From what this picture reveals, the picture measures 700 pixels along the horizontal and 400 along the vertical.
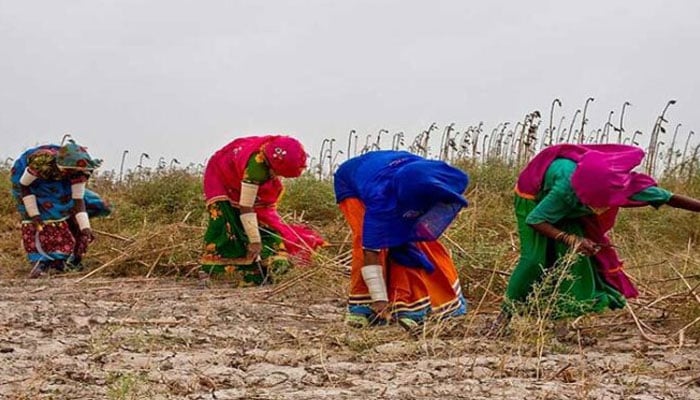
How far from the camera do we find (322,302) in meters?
5.73

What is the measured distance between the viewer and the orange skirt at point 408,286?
4859 millimetres

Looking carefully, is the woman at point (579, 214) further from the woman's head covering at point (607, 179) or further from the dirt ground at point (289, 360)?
the dirt ground at point (289, 360)

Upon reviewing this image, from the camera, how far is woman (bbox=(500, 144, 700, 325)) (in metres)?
4.01

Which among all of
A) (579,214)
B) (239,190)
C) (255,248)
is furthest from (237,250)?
(579,214)

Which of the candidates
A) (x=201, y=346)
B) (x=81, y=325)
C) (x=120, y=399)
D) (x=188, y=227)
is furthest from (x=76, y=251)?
(x=120, y=399)

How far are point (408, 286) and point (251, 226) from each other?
1.73 m

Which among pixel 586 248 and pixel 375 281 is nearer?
pixel 586 248

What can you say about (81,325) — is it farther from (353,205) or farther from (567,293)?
(567,293)

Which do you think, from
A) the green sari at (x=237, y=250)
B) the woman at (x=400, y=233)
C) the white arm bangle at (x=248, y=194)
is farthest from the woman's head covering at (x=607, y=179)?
the green sari at (x=237, y=250)

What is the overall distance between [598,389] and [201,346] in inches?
70.5

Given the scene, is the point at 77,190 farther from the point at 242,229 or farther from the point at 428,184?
the point at 428,184

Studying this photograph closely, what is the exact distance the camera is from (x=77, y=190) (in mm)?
7328

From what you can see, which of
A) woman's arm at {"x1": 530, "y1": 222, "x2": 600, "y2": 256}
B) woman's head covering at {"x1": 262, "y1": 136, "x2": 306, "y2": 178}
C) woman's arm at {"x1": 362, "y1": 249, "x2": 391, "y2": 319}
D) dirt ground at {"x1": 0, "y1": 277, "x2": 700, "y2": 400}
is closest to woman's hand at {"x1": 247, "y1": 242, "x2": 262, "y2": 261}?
woman's head covering at {"x1": 262, "y1": 136, "x2": 306, "y2": 178}

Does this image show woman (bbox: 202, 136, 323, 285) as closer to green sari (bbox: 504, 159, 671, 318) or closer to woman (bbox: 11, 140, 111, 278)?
woman (bbox: 11, 140, 111, 278)
